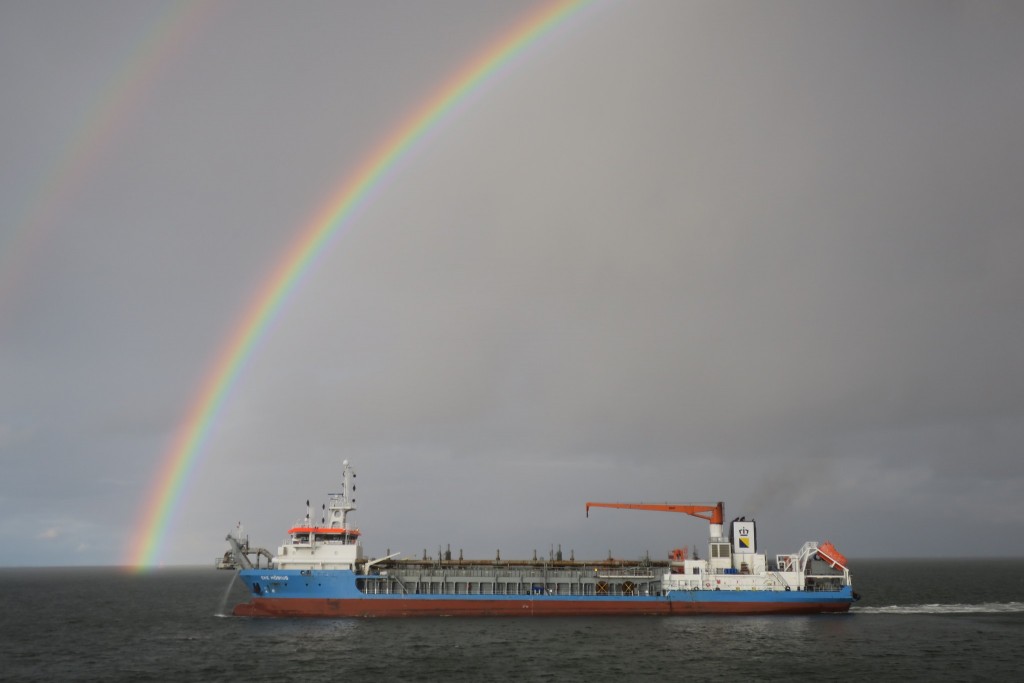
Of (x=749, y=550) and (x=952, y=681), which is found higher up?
(x=749, y=550)

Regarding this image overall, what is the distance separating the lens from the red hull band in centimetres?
7744

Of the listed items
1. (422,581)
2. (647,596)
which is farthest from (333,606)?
(647,596)

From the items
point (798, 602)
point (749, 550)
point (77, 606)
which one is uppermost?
point (749, 550)

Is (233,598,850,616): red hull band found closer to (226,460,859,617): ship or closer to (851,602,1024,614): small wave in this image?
(226,460,859,617): ship

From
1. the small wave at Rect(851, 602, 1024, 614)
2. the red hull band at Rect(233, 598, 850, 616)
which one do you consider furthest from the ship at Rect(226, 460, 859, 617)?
the small wave at Rect(851, 602, 1024, 614)

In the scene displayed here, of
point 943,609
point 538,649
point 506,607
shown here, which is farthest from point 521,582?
point 943,609

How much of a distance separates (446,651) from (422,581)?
20.2 meters

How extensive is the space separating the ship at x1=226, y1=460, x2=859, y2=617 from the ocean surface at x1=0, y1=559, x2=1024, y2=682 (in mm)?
1506

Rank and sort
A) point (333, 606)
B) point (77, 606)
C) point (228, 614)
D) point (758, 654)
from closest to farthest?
point (758, 654) → point (333, 606) → point (228, 614) → point (77, 606)

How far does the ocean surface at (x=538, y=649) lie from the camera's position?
5391cm

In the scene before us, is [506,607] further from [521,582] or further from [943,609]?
[943,609]

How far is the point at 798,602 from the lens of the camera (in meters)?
79.7

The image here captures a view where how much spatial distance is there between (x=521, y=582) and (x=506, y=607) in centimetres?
341

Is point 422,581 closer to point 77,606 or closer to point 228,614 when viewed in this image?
point 228,614
